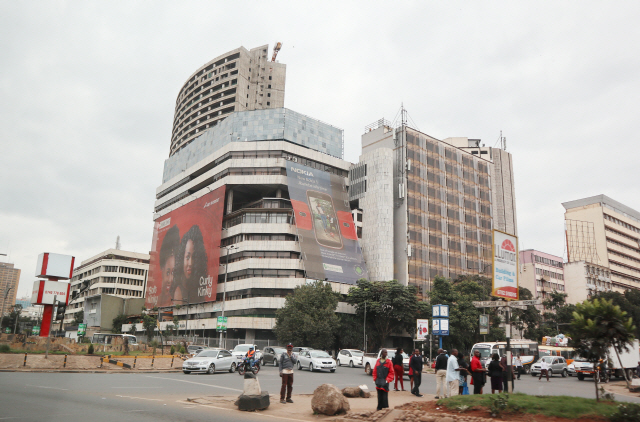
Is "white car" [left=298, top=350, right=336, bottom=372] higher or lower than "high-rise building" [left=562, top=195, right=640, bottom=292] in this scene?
lower

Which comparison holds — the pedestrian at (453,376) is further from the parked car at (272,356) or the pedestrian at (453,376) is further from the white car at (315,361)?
the parked car at (272,356)

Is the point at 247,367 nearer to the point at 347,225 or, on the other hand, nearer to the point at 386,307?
the point at 386,307

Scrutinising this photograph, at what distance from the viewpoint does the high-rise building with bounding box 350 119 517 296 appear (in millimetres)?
72688

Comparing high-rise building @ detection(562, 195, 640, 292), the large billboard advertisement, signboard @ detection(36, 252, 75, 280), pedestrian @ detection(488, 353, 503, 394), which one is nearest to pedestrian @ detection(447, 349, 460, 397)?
pedestrian @ detection(488, 353, 503, 394)

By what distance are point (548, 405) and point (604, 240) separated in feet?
367

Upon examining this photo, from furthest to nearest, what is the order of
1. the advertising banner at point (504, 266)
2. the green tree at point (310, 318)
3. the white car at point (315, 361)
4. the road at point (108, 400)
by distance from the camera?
the green tree at point (310, 318)
the white car at point (315, 361)
the advertising banner at point (504, 266)
the road at point (108, 400)

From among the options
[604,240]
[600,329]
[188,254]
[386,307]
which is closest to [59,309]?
[188,254]

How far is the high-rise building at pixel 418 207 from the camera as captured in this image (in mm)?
72688

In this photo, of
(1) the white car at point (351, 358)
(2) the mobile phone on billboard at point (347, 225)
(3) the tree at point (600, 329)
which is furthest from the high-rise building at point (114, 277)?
(3) the tree at point (600, 329)

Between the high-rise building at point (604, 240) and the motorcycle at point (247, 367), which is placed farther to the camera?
the high-rise building at point (604, 240)

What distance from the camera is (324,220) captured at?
71.1 metres

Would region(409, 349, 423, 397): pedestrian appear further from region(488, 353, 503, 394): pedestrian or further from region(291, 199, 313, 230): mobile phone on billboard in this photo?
region(291, 199, 313, 230): mobile phone on billboard

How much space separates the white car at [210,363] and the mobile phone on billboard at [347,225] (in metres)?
42.7

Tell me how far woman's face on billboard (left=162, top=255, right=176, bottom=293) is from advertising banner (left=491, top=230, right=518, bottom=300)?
228ft
